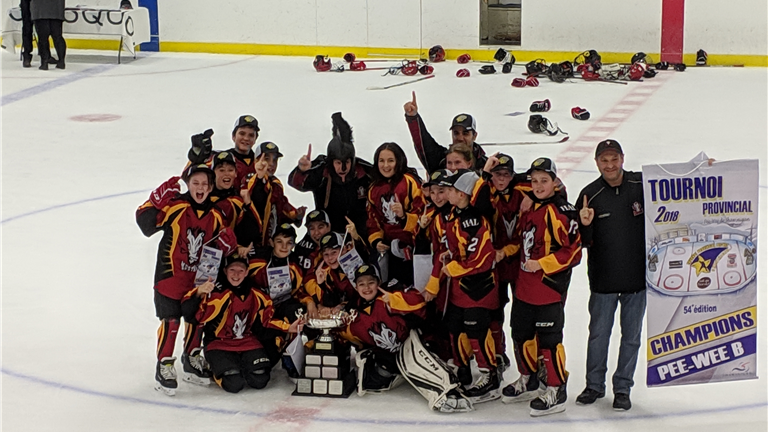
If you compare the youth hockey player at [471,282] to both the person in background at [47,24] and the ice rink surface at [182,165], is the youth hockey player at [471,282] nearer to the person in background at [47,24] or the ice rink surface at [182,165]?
the ice rink surface at [182,165]

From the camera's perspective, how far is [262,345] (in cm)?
543

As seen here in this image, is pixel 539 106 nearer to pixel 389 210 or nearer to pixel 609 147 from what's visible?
pixel 389 210

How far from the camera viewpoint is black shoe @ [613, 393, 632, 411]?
16.5 ft

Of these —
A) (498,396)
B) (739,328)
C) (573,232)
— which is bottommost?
(498,396)

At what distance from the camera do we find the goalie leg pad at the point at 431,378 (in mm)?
5066

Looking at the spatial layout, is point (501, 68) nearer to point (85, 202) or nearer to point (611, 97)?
point (611, 97)

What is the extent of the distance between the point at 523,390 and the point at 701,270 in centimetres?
100

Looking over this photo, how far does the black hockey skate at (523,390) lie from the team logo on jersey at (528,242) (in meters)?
0.57

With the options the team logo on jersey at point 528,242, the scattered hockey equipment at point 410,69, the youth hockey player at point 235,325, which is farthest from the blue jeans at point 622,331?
the scattered hockey equipment at point 410,69

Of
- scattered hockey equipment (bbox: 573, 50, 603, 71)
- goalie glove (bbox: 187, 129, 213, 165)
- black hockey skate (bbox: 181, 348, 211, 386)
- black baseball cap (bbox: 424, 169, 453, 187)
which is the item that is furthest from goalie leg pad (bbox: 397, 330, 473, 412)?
scattered hockey equipment (bbox: 573, 50, 603, 71)

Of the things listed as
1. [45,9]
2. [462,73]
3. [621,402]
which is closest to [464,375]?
[621,402]

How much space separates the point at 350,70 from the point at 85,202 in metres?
7.99

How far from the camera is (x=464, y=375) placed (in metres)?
5.24

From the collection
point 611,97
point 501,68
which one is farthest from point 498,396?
point 501,68
